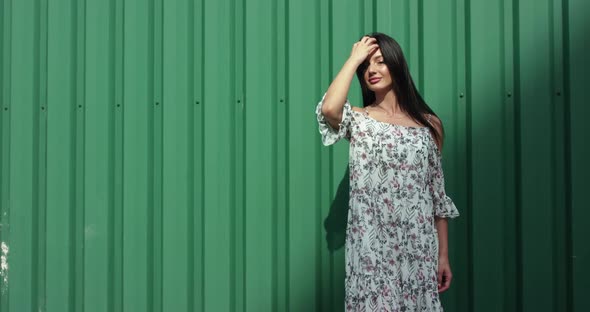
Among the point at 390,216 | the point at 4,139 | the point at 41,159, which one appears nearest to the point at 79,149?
the point at 41,159

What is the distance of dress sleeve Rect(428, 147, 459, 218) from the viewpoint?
2797 mm

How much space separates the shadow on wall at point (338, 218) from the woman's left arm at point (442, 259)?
61 cm

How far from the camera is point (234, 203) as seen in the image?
3.45 metres

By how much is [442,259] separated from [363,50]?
1054 mm

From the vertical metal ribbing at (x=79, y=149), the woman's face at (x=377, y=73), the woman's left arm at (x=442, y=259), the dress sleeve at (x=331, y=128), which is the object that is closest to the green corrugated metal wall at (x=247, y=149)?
the vertical metal ribbing at (x=79, y=149)

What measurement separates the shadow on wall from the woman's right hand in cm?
79

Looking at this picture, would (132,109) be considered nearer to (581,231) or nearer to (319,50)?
(319,50)

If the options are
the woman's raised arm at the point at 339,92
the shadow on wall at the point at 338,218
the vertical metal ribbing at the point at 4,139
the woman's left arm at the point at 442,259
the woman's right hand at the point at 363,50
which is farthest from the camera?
the vertical metal ribbing at the point at 4,139

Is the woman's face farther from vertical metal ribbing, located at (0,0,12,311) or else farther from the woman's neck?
vertical metal ribbing, located at (0,0,12,311)

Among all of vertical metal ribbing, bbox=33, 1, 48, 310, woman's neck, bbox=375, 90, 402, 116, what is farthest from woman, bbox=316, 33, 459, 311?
vertical metal ribbing, bbox=33, 1, 48, 310

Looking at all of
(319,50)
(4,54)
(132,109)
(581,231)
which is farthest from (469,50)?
(4,54)

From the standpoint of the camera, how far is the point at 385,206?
8.79 ft

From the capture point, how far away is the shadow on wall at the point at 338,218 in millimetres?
3328

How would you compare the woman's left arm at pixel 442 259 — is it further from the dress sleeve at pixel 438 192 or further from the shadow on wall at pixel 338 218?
the shadow on wall at pixel 338 218
